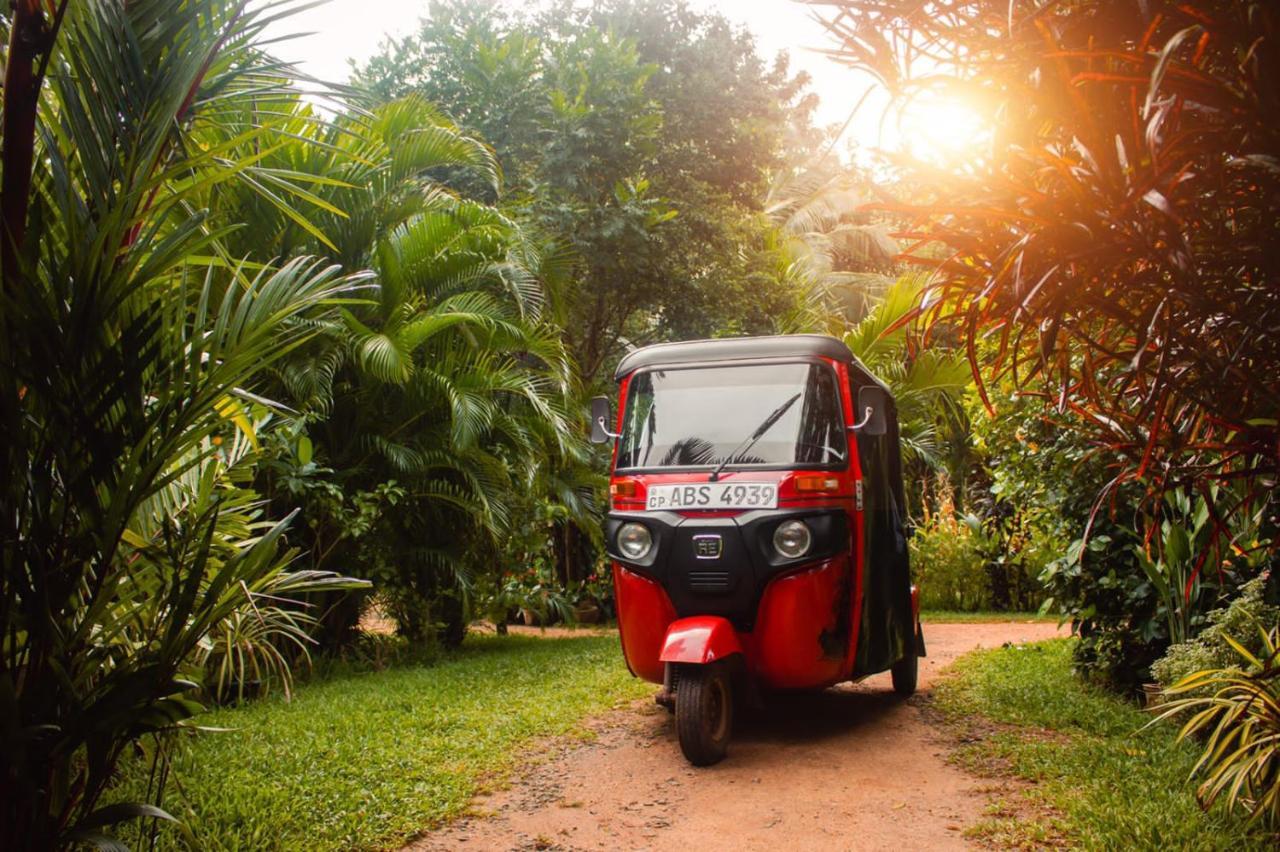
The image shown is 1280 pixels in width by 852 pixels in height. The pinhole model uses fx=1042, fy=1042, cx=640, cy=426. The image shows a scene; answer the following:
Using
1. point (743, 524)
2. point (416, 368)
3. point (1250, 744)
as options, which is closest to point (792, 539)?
point (743, 524)

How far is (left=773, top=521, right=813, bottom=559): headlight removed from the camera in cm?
603

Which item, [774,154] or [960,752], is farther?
[774,154]

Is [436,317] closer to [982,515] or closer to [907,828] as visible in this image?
[907,828]

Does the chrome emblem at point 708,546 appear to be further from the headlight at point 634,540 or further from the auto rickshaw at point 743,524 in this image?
the headlight at point 634,540

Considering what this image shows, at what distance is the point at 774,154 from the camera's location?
16203 mm

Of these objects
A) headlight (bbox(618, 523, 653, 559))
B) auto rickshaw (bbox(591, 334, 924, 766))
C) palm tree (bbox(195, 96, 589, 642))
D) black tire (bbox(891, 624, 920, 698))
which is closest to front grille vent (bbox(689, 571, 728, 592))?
auto rickshaw (bbox(591, 334, 924, 766))

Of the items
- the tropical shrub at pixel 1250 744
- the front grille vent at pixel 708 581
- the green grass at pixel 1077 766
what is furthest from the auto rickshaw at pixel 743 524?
the tropical shrub at pixel 1250 744

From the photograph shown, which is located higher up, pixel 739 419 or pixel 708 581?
pixel 739 419

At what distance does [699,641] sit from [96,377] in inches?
143

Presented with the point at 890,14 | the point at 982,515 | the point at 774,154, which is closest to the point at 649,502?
the point at 890,14

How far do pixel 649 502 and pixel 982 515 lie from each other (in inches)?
358

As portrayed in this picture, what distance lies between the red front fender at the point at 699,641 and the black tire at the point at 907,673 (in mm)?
2110

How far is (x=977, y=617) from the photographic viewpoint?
1454 centimetres

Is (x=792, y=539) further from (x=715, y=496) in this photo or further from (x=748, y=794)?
(x=748, y=794)
